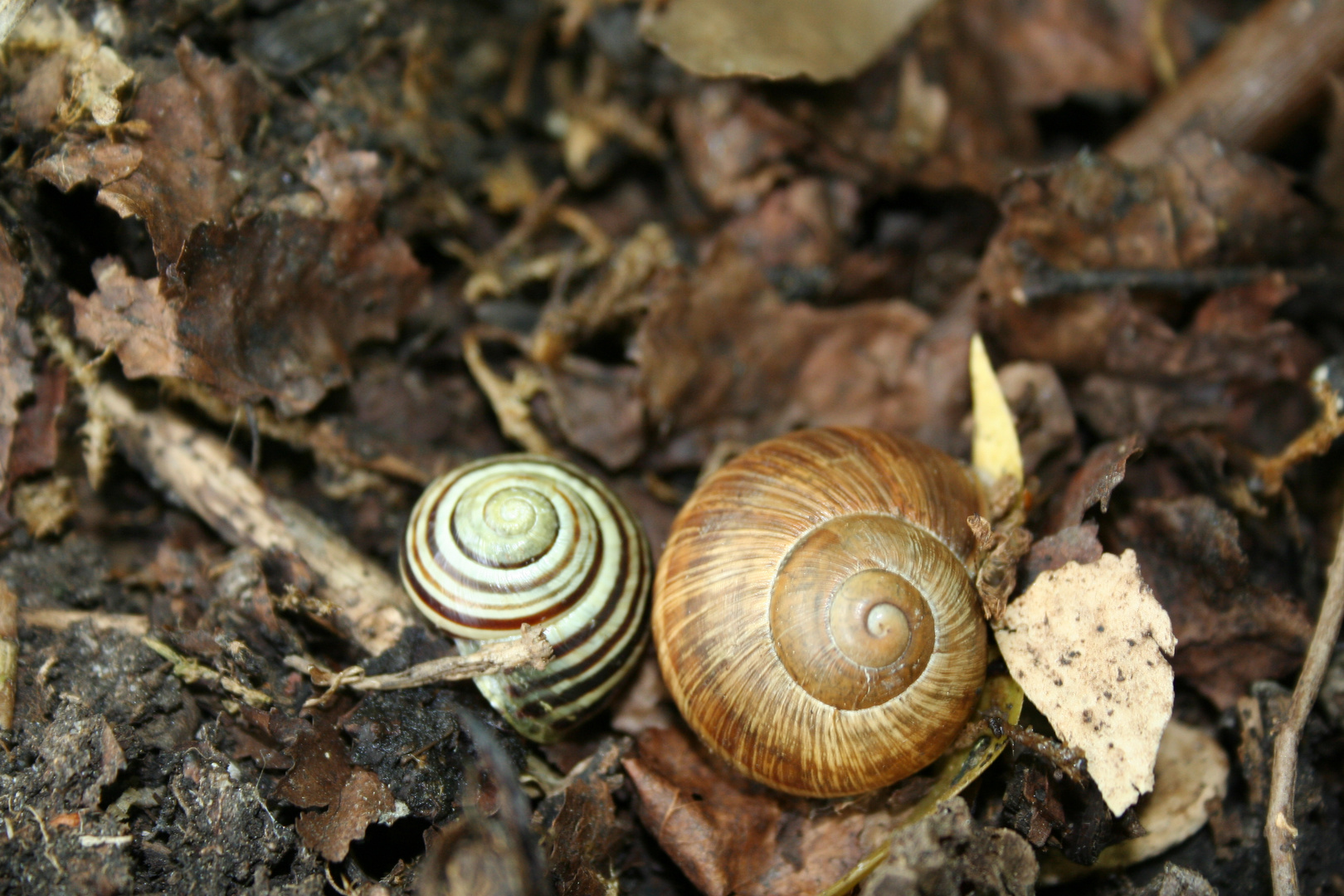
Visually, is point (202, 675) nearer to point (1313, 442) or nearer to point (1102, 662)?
point (1102, 662)

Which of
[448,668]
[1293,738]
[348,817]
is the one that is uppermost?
[448,668]

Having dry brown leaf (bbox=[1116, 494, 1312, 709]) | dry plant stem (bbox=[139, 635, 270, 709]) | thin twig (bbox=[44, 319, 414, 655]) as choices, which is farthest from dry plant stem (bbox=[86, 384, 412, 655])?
dry brown leaf (bbox=[1116, 494, 1312, 709])

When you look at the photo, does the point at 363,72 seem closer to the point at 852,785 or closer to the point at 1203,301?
the point at 852,785

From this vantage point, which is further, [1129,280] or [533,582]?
[1129,280]

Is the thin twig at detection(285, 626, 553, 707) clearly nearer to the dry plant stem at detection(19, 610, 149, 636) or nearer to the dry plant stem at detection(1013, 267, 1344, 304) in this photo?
the dry plant stem at detection(19, 610, 149, 636)

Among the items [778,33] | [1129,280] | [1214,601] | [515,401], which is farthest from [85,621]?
[1129,280]

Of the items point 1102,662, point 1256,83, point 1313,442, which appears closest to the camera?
point 1102,662

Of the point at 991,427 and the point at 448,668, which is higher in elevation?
the point at 991,427
